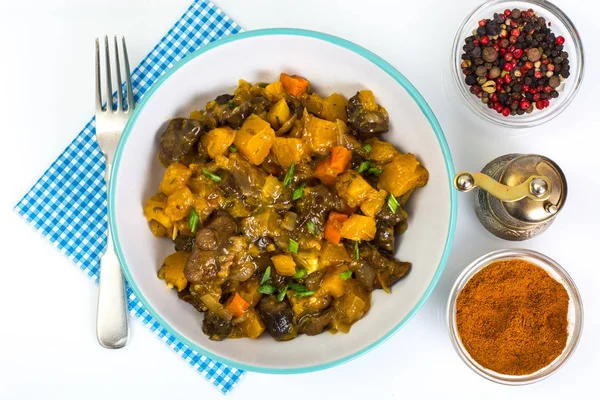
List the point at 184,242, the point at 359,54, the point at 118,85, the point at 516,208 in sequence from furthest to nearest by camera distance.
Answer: the point at 118,85
the point at 516,208
the point at 184,242
the point at 359,54

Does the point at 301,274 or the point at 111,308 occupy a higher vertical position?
the point at 301,274

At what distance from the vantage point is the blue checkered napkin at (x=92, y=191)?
333 cm

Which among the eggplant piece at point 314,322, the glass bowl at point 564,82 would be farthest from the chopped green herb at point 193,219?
the glass bowl at point 564,82

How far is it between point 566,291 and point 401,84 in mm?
1457

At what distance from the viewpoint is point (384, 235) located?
2836 mm

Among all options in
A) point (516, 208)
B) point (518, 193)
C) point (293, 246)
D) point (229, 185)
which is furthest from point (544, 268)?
point (229, 185)

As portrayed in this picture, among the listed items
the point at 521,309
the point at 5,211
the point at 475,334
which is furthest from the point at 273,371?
the point at 5,211

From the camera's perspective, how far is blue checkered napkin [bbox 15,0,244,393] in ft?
10.9

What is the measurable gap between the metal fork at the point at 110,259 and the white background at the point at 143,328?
5.8 inches

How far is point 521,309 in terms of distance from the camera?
3186 mm

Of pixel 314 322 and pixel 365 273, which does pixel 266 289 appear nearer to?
pixel 314 322

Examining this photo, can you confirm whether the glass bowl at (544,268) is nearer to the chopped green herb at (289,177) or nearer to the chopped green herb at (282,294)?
the chopped green herb at (282,294)

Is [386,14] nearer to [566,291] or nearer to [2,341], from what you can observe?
[566,291]

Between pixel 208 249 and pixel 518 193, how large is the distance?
54.8 inches
